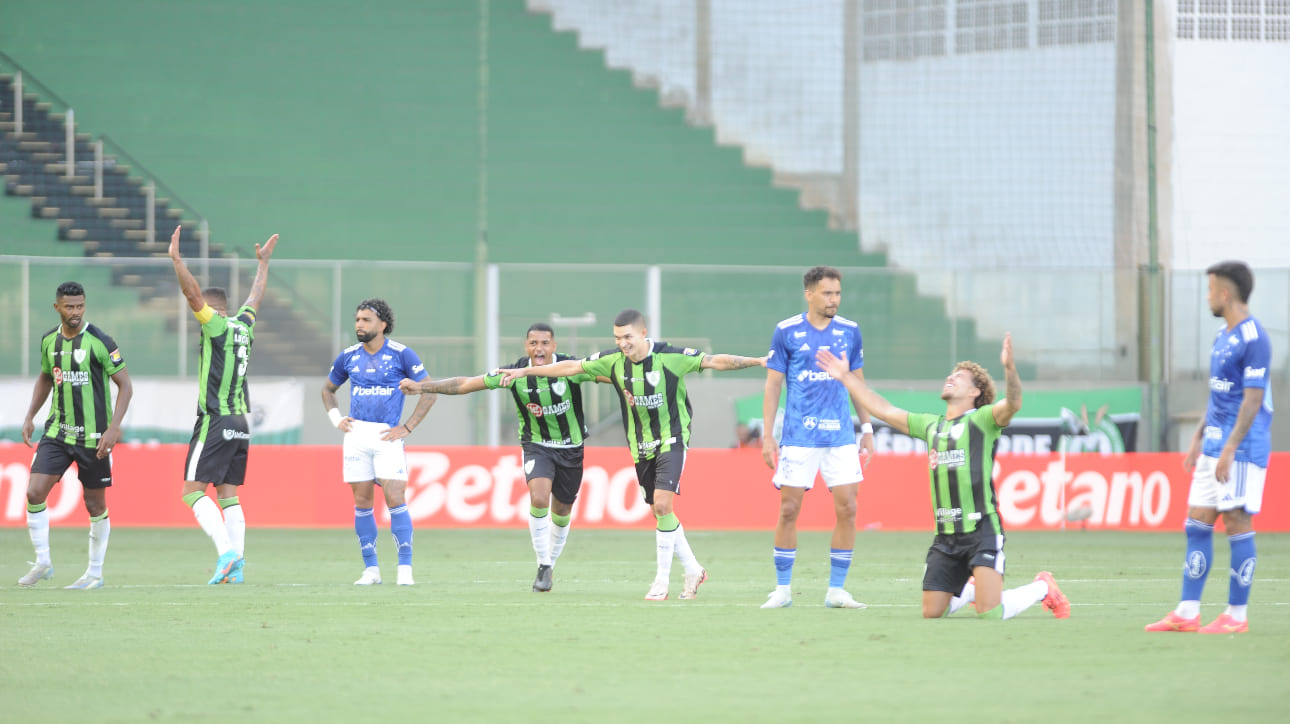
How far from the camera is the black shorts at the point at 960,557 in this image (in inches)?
339

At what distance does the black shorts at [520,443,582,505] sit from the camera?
1127cm

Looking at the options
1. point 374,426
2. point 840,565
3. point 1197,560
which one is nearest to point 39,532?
point 374,426

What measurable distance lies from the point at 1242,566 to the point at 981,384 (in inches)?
69.5

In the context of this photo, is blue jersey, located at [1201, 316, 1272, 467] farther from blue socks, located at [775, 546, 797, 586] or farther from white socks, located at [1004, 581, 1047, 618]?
blue socks, located at [775, 546, 797, 586]

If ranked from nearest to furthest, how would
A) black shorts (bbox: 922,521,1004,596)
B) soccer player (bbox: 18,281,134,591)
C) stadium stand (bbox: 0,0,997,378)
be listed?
black shorts (bbox: 922,521,1004,596), soccer player (bbox: 18,281,134,591), stadium stand (bbox: 0,0,997,378)

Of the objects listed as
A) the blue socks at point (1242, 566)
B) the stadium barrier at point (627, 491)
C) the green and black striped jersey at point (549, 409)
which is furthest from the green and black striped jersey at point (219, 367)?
the blue socks at point (1242, 566)

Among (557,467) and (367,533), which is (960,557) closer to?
(557,467)

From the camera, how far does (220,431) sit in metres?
11.9

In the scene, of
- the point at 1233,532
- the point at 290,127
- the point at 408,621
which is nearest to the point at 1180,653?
the point at 1233,532

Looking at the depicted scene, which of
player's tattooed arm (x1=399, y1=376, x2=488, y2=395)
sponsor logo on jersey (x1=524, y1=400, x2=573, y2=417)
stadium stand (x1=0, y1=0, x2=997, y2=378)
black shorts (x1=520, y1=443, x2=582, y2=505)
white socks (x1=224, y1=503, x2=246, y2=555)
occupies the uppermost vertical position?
stadium stand (x1=0, y1=0, x2=997, y2=378)

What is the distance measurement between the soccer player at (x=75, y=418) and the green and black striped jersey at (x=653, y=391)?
3.85 metres

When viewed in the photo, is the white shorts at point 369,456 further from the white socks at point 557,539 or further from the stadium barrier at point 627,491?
the stadium barrier at point 627,491

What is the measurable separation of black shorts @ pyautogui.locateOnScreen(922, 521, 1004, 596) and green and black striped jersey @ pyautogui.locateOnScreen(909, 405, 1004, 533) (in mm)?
51

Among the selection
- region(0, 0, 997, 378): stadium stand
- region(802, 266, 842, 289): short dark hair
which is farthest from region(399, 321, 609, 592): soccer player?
region(0, 0, 997, 378): stadium stand
